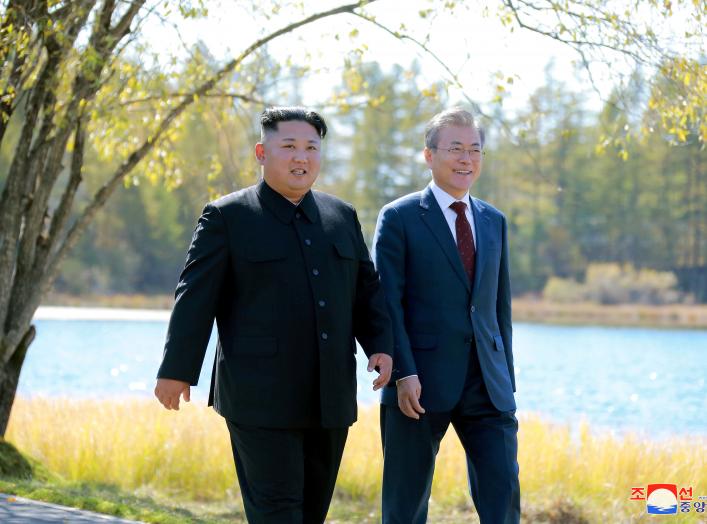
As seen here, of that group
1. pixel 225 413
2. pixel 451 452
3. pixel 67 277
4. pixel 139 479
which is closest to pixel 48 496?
pixel 225 413

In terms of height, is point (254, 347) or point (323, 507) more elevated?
point (254, 347)

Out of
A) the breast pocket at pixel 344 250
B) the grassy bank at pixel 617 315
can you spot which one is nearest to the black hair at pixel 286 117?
the breast pocket at pixel 344 250

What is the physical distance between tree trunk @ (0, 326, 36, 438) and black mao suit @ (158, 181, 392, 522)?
4.36 m

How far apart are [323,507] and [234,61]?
509cm

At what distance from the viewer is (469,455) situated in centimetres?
482

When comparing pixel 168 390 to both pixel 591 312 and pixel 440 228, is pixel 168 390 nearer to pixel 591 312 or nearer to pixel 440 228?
pixel 440 228

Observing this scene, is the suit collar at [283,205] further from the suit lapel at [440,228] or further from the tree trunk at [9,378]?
the tree trunk at [9,378]

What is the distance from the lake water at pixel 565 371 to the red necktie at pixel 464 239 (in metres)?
8.51

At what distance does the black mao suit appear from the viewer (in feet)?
13.7

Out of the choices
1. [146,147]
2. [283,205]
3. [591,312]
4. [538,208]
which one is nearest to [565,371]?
[591,312]

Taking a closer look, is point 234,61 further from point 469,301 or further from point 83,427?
point 469,301

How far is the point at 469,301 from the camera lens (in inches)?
191

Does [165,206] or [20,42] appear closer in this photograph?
[20,42]

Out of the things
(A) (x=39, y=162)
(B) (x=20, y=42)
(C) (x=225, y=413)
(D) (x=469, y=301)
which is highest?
(B) (x=20, y=42)
